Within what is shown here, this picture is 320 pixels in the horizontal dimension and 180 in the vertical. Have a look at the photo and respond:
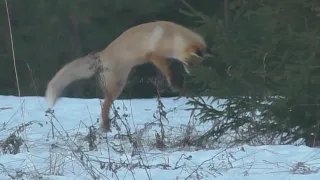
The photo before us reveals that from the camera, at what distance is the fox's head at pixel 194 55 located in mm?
8370

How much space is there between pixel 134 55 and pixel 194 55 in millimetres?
874

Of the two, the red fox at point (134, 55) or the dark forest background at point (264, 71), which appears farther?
the red fox at point (134, 55)

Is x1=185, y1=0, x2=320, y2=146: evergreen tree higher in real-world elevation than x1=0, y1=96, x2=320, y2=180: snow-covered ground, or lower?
higher

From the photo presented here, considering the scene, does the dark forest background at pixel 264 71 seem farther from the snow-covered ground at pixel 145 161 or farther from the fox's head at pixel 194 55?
the snow-covered ground at pixel 145 161

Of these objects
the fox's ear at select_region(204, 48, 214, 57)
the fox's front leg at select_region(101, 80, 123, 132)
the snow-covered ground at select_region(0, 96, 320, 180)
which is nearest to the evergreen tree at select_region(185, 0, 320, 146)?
the fox's ear at select_region(204, 48, 214, 57)

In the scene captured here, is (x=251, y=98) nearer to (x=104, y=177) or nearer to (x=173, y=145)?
(x=173, y=145)

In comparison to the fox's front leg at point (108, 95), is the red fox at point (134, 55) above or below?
→ above

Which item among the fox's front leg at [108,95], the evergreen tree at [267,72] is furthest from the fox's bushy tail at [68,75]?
the evergreen tree at [267,72]

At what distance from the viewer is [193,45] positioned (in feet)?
29.5

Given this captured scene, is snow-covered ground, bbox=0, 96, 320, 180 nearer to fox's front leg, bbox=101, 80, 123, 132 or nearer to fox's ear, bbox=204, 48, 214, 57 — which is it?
fox's ear, bbox=204, 48, 214, 57

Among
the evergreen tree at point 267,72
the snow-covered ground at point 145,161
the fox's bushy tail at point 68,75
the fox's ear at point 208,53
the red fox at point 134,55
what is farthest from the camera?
the red fox at point 134,55

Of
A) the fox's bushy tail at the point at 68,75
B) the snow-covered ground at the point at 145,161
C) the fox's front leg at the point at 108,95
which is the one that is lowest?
the snow-covered ground at the point at 145,161

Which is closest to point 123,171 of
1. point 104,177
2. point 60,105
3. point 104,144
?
point 104,177

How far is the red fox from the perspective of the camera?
906 cm
